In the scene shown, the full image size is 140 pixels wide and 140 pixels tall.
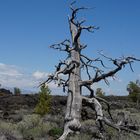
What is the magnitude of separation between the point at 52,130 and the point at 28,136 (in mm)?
1227

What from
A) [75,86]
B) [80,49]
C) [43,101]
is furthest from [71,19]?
[43,101]

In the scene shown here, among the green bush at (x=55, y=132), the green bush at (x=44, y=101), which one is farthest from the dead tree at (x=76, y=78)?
the green bush at (x=44, y=101)

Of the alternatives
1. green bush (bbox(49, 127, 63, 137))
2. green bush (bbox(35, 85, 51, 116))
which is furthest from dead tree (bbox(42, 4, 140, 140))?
green bush (bbox(35, 85, 51, 116))

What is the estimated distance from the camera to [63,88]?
60.3 ft

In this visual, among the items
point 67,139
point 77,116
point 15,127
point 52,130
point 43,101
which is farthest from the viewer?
point 43,101

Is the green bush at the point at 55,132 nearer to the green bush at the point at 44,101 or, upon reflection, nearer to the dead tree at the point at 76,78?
the dead tree at the point at 76,78

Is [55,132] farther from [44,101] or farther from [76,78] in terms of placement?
[44,101]

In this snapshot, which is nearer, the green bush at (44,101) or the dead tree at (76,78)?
the dead tree at (76,78)

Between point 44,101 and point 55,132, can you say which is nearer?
point 55,132

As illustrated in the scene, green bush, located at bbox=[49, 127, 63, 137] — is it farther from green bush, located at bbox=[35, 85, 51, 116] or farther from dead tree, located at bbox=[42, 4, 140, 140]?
green bush, located at bbox=[35, 85, 51, 116]

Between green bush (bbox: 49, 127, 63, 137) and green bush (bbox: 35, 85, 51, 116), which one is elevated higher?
green bush (bbox: 35, 85, 51, 116)

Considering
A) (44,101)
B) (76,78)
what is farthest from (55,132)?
(44,101)

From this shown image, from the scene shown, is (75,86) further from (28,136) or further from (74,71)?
(28,136)

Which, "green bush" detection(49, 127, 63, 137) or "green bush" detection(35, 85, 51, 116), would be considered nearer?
"green bush" detection(49, 127, 63, 137)
